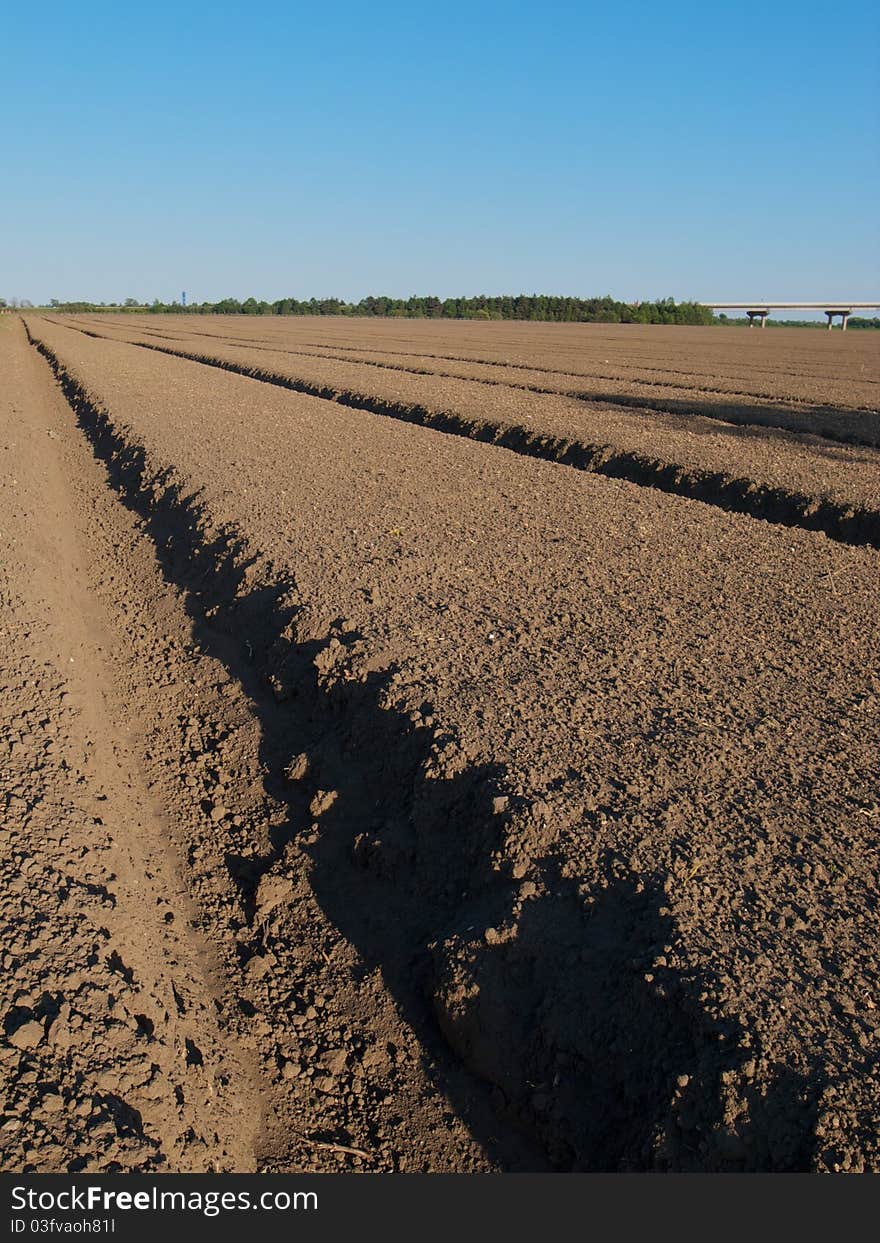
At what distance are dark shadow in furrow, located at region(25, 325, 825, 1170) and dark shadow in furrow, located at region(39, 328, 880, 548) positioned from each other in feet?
22.1

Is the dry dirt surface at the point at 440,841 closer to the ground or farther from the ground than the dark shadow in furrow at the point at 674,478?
closer to the ground

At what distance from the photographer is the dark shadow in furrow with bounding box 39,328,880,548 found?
1062 centimetres

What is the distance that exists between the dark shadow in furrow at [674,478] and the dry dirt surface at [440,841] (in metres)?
0.47

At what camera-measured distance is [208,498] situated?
10.4 metres

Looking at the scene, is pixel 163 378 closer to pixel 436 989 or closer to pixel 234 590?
pixel 234 590

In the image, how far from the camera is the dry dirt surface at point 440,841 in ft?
10.6

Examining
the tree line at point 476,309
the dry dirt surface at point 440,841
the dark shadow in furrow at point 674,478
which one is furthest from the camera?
the tree line at point 476,309

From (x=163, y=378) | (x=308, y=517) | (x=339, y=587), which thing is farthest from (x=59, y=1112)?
(x=163, y=378)

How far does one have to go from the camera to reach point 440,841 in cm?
460

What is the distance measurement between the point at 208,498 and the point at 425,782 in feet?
21.1

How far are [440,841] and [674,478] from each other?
9132 millimetres

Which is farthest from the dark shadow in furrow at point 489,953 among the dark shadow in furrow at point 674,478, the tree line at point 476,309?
the tree line at point 476,309

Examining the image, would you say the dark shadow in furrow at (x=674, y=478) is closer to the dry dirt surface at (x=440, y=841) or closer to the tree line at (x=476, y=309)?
the dry dirt surface at (x=440, y=841)

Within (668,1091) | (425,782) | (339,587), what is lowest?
(668,1091)
